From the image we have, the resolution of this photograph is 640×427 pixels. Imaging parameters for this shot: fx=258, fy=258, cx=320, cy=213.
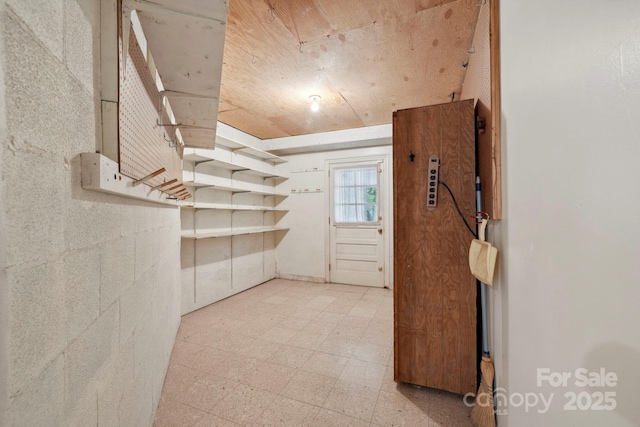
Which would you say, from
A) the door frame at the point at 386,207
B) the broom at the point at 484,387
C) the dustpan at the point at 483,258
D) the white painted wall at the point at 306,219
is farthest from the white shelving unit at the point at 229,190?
the broom at the point at 484,387

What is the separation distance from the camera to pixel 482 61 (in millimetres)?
1697

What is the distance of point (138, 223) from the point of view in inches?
48.8

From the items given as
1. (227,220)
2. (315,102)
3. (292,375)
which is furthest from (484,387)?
(227,220)

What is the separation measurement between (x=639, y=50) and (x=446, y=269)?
57.4 inches

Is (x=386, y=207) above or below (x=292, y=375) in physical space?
above

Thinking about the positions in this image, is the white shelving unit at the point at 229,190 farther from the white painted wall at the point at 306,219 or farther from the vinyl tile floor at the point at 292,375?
the vinyl tile floor at the point at 292,375

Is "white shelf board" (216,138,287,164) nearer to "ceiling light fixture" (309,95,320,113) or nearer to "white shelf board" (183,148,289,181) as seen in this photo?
"white shelf board" (183,148,289,181)

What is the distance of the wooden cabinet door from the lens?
5.64 feet

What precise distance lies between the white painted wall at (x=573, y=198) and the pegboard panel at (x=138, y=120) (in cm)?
140

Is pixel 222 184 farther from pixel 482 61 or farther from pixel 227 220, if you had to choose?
pixel 482 61

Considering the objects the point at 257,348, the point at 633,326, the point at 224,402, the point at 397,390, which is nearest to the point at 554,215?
the point at 633,326

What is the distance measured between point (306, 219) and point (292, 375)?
313cm

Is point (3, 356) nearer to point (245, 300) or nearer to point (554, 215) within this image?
→ point (554, 215)

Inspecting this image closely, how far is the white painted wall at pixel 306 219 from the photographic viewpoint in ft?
15.7
